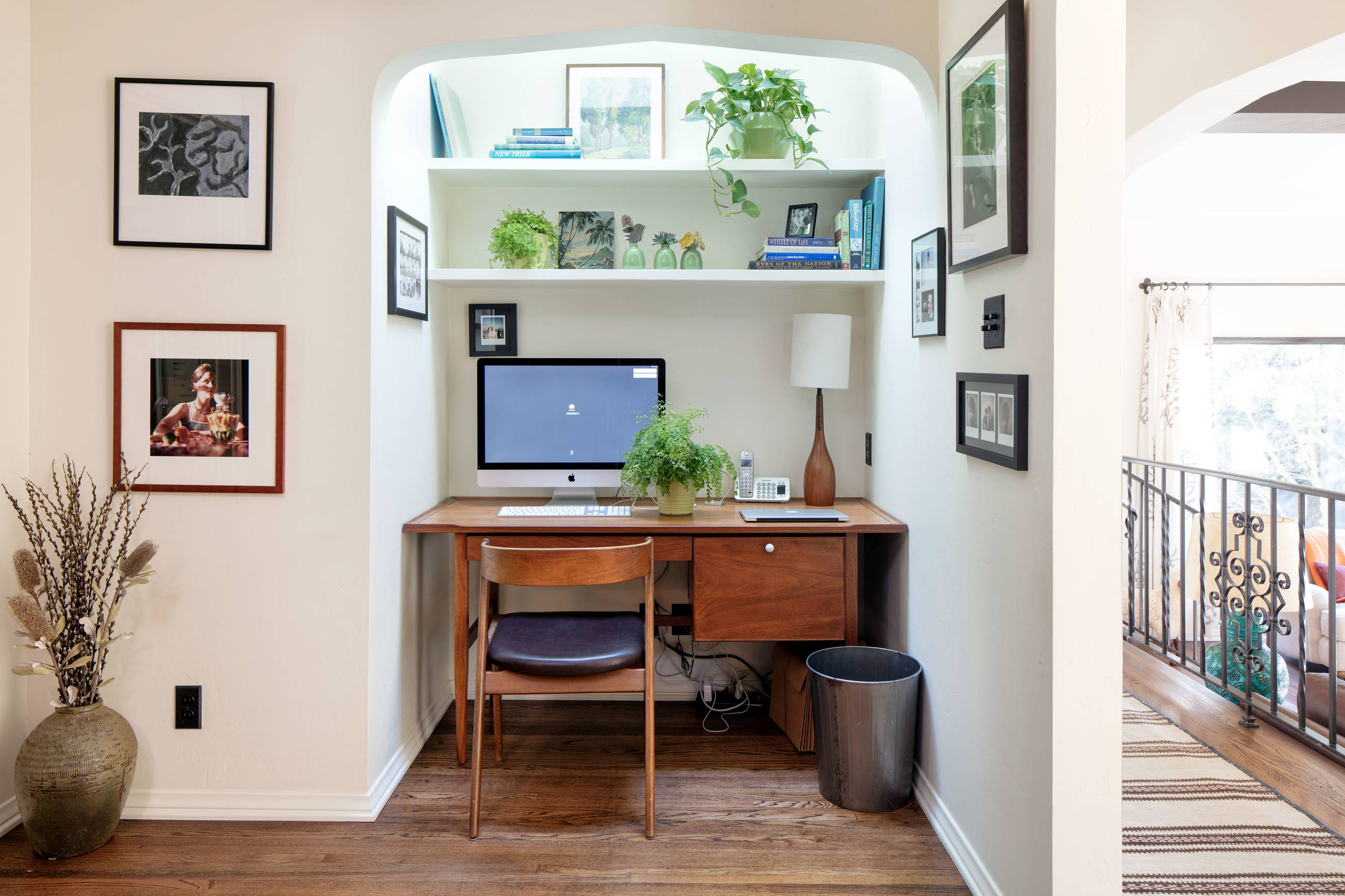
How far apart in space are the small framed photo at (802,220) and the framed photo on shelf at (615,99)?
1.73 feet

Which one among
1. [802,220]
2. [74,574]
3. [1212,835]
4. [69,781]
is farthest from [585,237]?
[1212,835]

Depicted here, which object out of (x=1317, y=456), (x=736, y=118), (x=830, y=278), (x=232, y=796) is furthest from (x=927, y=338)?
(x=1317, y=456)

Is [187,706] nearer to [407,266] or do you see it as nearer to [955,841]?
[407,266]

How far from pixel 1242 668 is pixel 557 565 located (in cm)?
260

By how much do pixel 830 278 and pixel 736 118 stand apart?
0.62 meters

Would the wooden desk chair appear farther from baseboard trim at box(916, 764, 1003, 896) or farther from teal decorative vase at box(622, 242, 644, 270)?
teal decorative vase at box(622, 242, 644, 270)

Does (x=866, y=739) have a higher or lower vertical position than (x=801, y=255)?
lower

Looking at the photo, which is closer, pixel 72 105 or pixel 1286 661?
pixel 72 105

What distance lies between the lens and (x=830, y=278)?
2664 millimetres

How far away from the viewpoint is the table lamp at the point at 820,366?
2.71 meters

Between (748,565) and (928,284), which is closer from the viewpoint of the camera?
(928,284)

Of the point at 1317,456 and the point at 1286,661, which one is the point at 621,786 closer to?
the point at 1286,661

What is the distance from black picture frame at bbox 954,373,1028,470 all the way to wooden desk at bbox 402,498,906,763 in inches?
23.5

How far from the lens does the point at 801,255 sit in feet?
8.93
